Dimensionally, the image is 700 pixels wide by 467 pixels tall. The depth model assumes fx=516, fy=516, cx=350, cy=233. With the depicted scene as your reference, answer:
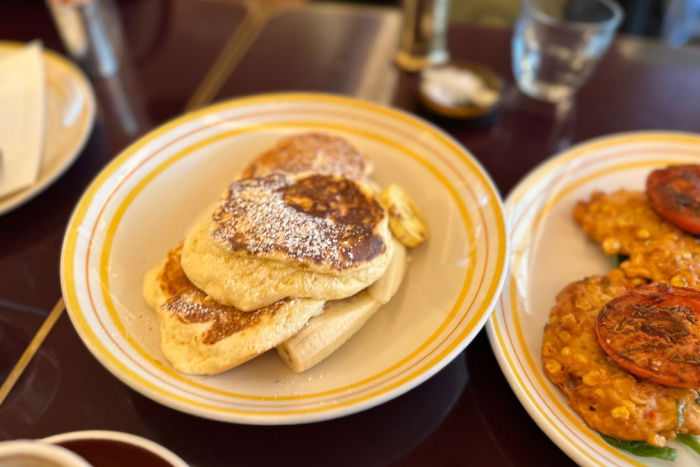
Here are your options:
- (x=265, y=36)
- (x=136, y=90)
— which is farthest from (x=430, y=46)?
(x=136, y=90)

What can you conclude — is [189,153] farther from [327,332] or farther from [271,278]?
[327,332]

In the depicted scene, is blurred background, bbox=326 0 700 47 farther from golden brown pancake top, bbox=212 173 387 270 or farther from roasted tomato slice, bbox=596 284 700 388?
roasted tomato slice, bbox=596 284 700 388

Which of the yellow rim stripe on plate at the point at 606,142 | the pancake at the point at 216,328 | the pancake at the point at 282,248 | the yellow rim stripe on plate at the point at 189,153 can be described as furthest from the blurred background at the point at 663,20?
the pancake at the point at 216,328

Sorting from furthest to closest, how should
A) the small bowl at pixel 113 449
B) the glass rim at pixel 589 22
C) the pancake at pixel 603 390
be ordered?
the glass rim at pixel 589 22 → the pancake at pixel 603 390 → the small bowl at pixel 113 449

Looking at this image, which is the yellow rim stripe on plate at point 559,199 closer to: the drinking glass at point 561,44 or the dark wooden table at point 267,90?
the dark wooden table at point 267,90

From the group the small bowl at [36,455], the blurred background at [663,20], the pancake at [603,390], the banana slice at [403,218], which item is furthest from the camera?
the blurred background at [663,20]

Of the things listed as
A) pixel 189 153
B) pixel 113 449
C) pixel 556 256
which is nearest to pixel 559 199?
pixel 556 256
